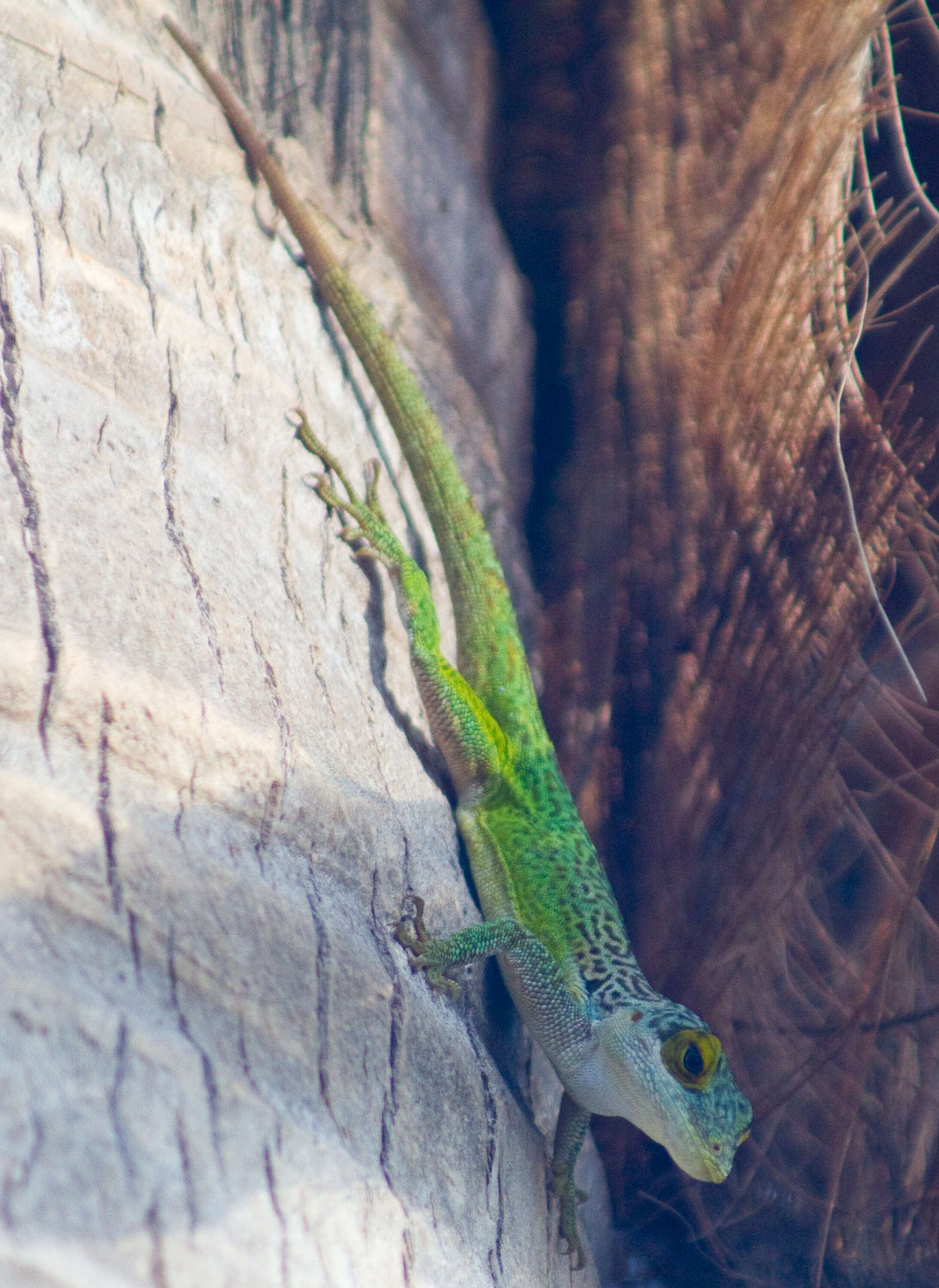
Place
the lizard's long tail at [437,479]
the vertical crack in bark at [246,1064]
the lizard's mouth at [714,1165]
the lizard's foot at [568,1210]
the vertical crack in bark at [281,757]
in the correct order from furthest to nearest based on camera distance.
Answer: the lizard's long tail at [437,479] → the lizard's foot at [568,1210] → the lizard's mouth at [714,1165] → the vertical crack in bark at [281,757] → the vertical crack in bark at [246,1064]

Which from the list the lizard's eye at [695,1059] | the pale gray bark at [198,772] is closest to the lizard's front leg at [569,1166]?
the pale gray bark at [198,772]

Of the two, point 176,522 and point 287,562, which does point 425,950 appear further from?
point 176,522

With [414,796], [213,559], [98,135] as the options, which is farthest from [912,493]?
[98,135]

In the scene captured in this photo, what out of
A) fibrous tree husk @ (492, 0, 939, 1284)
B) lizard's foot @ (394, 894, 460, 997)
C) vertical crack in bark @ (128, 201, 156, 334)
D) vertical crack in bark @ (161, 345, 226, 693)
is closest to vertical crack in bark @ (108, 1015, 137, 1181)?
vertical crack in bark @ (161, 345, 226, 693)

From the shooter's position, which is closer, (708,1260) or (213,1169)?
(213,1169)

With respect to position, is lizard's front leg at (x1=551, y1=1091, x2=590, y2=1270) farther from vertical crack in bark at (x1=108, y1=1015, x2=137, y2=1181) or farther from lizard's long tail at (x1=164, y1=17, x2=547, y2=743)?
vertical crack in bark at (x1=108, y1=1015, x2=137, y2=1181)

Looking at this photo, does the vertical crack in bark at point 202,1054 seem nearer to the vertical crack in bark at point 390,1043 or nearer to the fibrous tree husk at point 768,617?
the vertical crack in bark at point 390,1043

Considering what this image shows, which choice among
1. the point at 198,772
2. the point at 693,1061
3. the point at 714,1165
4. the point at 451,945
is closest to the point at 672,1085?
the point at 693,1061

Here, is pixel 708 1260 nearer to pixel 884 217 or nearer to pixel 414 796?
pixel 414 796
